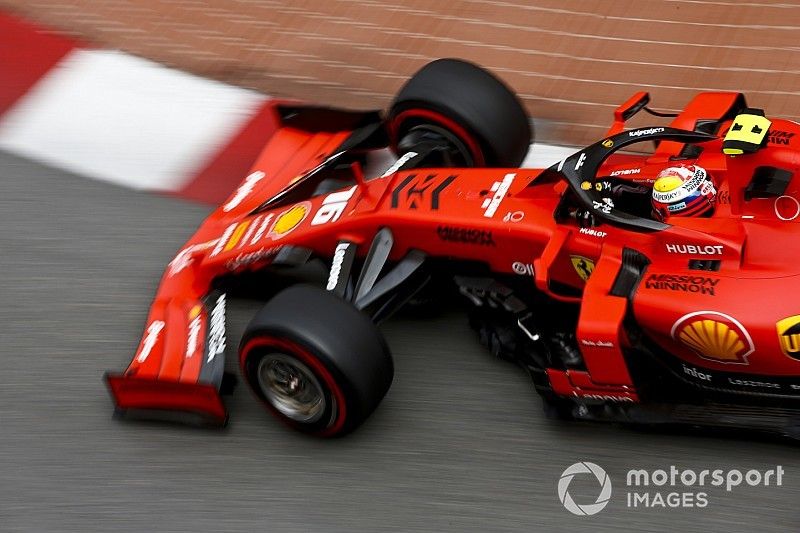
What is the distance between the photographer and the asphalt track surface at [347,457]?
415 centimetres

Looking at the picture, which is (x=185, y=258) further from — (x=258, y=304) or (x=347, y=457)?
(x=347, y=457)

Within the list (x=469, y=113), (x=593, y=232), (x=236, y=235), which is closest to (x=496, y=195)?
(x=593, y=232)

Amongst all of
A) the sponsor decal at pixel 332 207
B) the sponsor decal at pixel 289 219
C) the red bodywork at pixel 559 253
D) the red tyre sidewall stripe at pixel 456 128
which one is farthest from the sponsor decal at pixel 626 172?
the sponsor decal at pixel 289 219

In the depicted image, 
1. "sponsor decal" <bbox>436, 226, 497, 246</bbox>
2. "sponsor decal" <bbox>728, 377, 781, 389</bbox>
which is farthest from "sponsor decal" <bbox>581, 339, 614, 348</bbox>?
"sponsor decal" <bbox>436, 226, 497, 246</bbox>

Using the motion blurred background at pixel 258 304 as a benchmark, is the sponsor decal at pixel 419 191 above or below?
above

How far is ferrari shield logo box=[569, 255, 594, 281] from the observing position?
434 centimetres

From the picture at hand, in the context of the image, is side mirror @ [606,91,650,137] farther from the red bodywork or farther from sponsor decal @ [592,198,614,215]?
sponsor decal @ [592,198,614,215]

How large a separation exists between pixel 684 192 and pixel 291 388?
1.70 metres

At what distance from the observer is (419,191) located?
15.5ft

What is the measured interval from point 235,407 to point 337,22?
3316 millimetres

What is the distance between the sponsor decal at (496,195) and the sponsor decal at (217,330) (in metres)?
1.22

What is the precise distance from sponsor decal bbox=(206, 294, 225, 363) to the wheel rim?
0.89ft

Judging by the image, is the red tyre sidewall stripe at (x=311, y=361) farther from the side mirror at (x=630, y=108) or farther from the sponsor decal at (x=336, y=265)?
the side mirror at (x=630, y=108)

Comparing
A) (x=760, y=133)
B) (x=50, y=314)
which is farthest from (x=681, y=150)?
(x=50, y=314)
